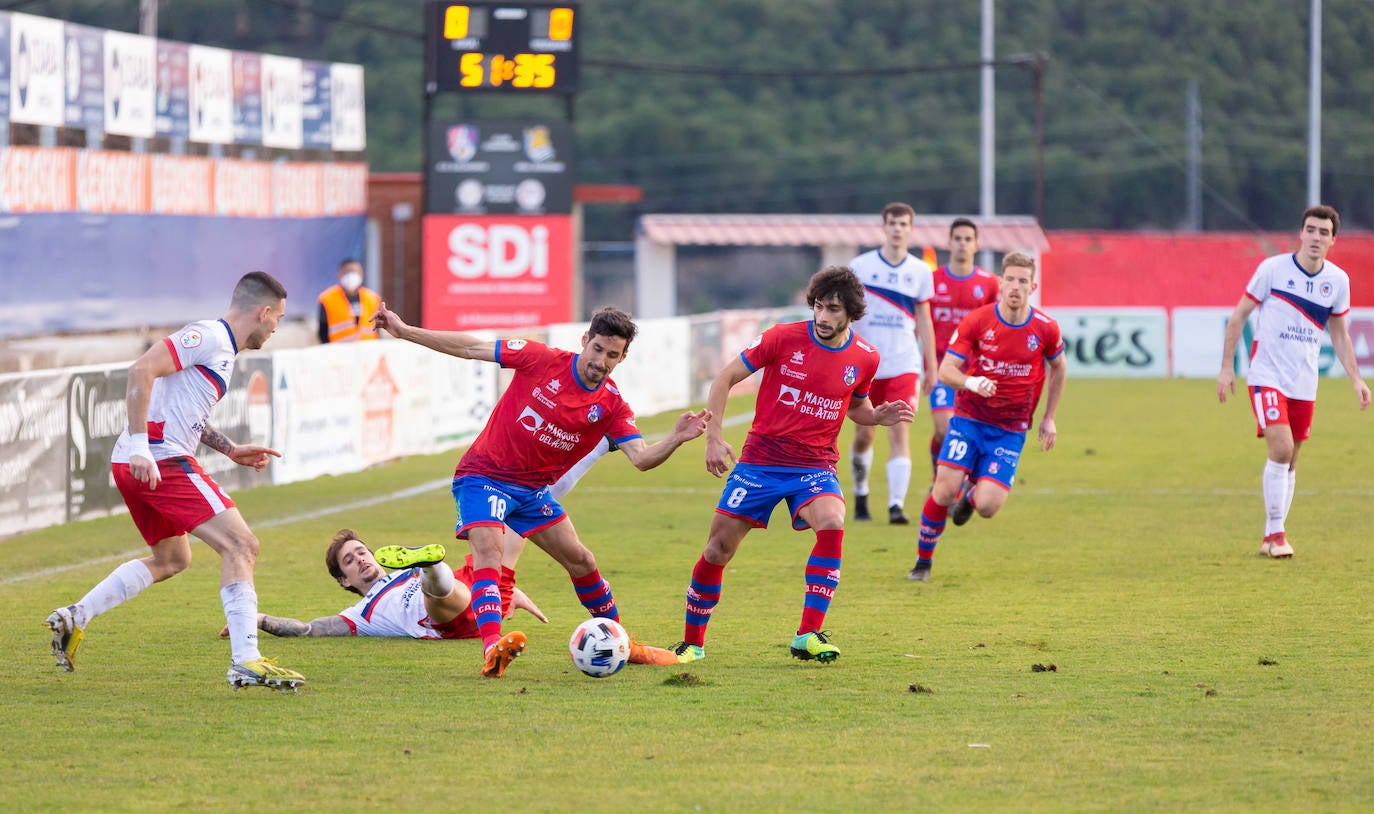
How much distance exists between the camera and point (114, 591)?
7.83 m

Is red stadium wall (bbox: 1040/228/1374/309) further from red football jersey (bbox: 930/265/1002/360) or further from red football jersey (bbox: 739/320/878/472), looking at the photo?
red football jersey (bbox: 739/320/878/472)

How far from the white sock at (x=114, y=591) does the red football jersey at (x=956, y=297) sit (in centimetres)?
772

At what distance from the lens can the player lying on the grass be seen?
891 centimetres

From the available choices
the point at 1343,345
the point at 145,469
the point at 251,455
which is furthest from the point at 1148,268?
the point at 145,469

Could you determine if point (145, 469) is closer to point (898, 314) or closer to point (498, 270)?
point (898, 314)

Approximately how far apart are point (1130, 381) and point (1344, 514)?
18.0 m

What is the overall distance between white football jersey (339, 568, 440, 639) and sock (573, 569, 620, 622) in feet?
3.05

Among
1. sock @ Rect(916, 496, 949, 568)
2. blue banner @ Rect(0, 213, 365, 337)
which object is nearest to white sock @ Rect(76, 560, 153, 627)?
sock @ Rect(916, 496, 949, 568)

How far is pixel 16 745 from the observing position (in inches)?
259

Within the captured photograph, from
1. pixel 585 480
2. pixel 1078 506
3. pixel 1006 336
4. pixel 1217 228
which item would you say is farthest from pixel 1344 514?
pixel 1217 228

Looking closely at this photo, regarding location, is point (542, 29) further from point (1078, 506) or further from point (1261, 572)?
point (1261, 572)

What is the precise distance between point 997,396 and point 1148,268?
31.5 meters

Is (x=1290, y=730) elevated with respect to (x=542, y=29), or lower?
lower

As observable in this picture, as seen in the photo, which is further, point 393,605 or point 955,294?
point 955,294
